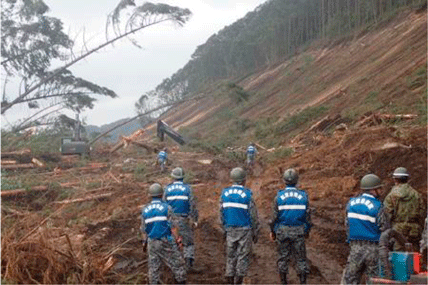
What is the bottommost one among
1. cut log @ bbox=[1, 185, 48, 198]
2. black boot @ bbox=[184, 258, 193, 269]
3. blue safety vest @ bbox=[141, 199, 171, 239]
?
black boot @ bbox=[184, 258, 193, 269]

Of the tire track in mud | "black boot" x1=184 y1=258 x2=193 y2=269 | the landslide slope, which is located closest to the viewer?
the tire track in mud

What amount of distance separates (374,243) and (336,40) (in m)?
49.5

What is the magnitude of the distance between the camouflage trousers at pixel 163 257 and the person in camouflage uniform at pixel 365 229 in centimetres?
246

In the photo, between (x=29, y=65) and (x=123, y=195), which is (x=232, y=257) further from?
(x=29, y=65)

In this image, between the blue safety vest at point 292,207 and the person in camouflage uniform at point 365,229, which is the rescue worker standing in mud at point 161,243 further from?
the person in camouflage uniform at point 365,229

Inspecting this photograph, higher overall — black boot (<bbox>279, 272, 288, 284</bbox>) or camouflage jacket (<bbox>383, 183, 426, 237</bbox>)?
camouflage jacket (<bbox>383, 183, 426, 237</bbox>)

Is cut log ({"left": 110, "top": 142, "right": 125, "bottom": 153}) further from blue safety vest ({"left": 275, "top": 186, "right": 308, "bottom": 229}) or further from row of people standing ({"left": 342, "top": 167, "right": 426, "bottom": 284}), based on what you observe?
row of people standing ({"left": 342, "top": 167, "right": 426, "bottom": 284})

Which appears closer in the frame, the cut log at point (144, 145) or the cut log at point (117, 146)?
the cut log at point (144, 145)

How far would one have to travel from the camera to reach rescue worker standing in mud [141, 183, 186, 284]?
7645 mm

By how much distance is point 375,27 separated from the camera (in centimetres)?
4656

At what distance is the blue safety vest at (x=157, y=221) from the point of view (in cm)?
764

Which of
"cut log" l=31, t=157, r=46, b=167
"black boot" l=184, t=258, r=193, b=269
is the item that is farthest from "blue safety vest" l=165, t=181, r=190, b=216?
"cut log" l=31, t=157, r=46, b=167

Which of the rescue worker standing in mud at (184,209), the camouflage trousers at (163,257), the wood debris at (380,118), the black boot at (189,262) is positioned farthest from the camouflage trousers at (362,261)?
the wood debris at (380,118)

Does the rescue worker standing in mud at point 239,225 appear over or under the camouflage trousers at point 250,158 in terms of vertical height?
under
